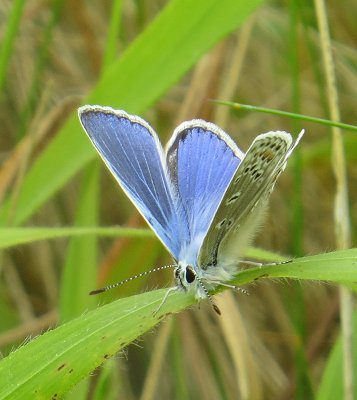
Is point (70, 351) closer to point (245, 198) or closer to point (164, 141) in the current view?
point (245, 198)

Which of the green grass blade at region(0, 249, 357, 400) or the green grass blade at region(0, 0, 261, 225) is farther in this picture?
the green grass blade at region(0, 0, 261, 225)

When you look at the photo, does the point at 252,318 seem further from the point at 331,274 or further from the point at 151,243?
the point at 331,274

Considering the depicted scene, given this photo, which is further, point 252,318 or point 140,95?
point 252,318

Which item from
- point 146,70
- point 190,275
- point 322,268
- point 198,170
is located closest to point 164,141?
point 146,70

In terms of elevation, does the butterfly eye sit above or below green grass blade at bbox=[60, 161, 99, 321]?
below

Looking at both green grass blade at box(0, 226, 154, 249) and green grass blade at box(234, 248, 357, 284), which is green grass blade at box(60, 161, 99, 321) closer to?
green grass blade at box(0, 226, 154, 249)

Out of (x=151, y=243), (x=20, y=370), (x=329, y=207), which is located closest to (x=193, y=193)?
(x=20, y=370)

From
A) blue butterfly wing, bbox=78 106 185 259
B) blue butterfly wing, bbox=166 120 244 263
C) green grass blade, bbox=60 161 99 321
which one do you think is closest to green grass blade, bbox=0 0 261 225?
green grass blade, bbox=60 161 99 321
